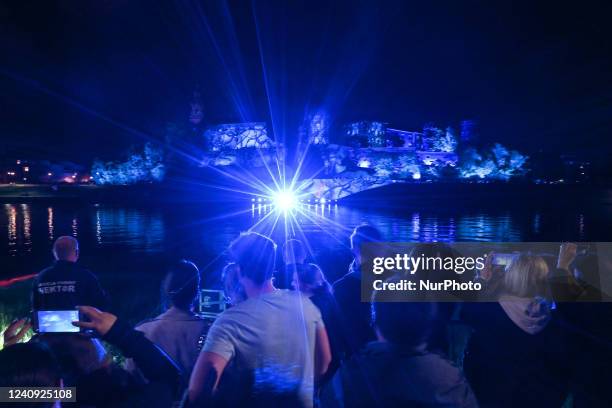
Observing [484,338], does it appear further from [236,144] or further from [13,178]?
[13,178]

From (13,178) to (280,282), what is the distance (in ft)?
465

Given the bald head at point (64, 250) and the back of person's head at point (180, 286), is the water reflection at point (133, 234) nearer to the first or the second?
the bald head at point (64, 250)

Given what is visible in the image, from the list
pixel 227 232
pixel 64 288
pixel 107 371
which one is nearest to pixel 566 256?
pixel 107 371

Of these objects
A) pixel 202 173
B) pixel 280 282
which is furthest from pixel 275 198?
pixel 280 282

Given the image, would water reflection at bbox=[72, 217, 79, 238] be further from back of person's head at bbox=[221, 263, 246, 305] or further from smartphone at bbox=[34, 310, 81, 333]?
back of person's head at bbox=[221, 263, 246, 305]

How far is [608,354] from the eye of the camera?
4680 millimetres

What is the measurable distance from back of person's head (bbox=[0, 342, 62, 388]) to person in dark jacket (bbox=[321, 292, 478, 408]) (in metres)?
1.66

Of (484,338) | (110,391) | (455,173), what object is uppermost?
(455,173)

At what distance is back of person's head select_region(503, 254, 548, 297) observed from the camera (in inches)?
160

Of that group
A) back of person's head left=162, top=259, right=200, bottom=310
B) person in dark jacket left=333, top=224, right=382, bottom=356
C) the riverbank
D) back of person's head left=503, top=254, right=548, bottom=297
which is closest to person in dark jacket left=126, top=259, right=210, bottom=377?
back of person's head left=162, top=259, right=200, bottom=310

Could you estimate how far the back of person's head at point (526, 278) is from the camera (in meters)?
4.05

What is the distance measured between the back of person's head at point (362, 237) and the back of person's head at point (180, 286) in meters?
1.96

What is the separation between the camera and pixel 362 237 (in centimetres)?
511

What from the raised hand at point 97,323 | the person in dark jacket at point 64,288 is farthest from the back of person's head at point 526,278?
the person in dark jacket at point 64,288
